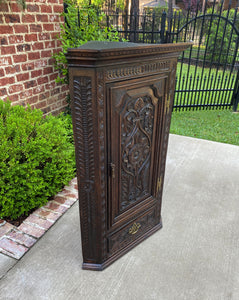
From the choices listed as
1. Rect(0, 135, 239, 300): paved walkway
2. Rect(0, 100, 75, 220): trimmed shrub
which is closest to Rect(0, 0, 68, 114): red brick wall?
Rect(0, 100, 75, 220): trimmed shrub

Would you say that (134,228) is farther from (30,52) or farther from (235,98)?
(235,98)

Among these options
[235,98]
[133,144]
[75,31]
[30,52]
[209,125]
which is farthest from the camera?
[235,98]

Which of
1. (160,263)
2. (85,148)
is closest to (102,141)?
(85,148)

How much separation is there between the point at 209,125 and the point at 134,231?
4005 millimetres

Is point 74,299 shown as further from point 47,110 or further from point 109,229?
point 47,110

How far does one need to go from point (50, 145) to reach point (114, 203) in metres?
1.08

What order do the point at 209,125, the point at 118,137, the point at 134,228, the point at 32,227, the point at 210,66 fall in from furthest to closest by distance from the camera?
the point at 210,66
the point at 209,125
the point at 32,227
the point at 134,228
the point at 118,137

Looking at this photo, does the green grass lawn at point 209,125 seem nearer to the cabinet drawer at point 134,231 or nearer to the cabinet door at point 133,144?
the cabinet drawer at point 134,231

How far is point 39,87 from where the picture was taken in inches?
128

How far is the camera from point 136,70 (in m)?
1.48

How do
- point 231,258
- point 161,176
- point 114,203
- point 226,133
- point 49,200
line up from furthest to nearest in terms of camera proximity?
1. point 226,133
2. point 49,200
3. point 161,176
4. point 231,258
5. point 114,203

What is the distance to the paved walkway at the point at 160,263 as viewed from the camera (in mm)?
1754

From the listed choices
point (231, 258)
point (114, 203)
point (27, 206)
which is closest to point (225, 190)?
point (231, 258)

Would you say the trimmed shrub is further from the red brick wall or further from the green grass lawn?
the green grass lawn
